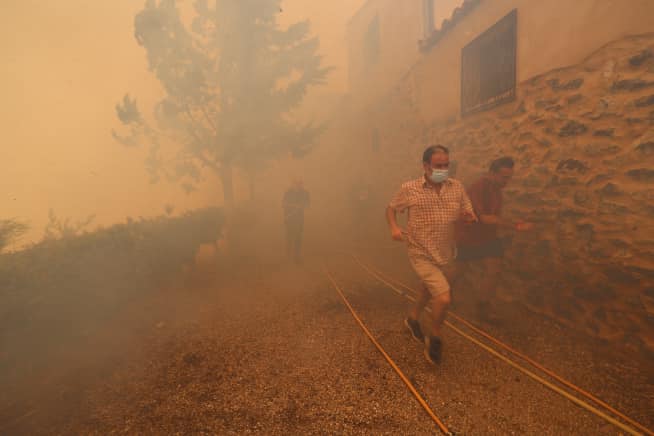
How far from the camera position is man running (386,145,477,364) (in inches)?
99.7

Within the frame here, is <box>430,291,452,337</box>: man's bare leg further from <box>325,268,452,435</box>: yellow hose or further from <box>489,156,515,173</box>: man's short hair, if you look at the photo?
<box>489,156,515,173</box>: man's short hair

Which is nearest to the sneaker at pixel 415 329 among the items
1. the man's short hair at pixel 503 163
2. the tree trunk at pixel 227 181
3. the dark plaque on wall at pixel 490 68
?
the man's short hair at pixel 503 163

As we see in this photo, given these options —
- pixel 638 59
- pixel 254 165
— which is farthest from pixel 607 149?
pixel 254 165

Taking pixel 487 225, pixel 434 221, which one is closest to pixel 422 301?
pixel 434 221

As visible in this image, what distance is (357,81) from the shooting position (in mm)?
13445

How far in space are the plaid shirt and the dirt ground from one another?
3.90ft

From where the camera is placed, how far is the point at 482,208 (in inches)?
130

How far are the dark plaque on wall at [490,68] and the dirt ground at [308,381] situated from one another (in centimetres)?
333

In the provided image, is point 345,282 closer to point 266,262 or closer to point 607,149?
point 266,262

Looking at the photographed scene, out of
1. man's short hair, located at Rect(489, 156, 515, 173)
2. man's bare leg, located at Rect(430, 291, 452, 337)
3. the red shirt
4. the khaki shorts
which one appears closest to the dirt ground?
man's bare leg, located at Rect(430, 291, 452, 337)

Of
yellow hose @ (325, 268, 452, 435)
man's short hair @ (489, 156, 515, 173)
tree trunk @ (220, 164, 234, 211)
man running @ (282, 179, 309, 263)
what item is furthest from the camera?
tree trunk @ (220, 164, 234, 211)

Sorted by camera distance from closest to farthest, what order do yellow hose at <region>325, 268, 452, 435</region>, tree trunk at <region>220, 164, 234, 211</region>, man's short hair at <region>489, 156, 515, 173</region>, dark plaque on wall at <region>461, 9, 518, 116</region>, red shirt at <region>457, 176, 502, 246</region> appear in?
yellow hose at <region>325, 268, 452, 435</region> → man's short hair at <region>489, 156, 515, 173</region> → red shirt at <region>457, 176, 502, 246</region> → dark plaque on wall at <region>461, 9, 518, 116</region> → tree trunk at <region>220, 164, 234, 211</region>

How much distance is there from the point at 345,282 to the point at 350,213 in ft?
19.4

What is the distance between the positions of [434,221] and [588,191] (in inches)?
77.4
